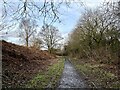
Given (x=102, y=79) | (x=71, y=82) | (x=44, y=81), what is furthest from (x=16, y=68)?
(x=102, y=79)

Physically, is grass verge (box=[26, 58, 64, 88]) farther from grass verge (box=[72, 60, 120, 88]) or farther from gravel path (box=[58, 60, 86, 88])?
grass verge (box=[72, 60, 120, 88])

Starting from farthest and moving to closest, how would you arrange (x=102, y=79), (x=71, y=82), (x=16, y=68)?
(x=16, y=68) < (x=102, y=79) < (x=71, y=82)

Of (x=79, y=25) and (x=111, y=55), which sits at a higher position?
(x=79, y=25)

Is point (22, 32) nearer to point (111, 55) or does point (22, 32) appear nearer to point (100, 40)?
point (100, 40)

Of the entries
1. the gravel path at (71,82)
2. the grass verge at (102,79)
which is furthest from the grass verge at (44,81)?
the grass verge at (102,79)

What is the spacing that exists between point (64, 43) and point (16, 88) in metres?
66.3

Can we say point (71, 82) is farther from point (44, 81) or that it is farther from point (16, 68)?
point (16, 68)

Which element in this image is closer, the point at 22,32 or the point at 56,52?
the point at 22,32

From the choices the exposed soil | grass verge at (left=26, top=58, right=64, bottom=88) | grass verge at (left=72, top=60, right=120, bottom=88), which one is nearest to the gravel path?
grass verge at (left=26, top=58, right=64, bottom=88)

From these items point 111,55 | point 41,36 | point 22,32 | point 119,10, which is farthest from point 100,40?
point 41,36

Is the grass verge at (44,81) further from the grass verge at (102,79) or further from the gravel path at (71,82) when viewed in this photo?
the grass verge at (102,79)

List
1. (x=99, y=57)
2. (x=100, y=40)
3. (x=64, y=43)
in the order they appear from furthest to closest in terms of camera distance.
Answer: (x=64, y=43), (x=100, y=40), (x=99, y=57)

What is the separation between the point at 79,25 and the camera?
52344 millimetres

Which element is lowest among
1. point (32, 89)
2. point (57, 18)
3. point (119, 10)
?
point (32, 89)
